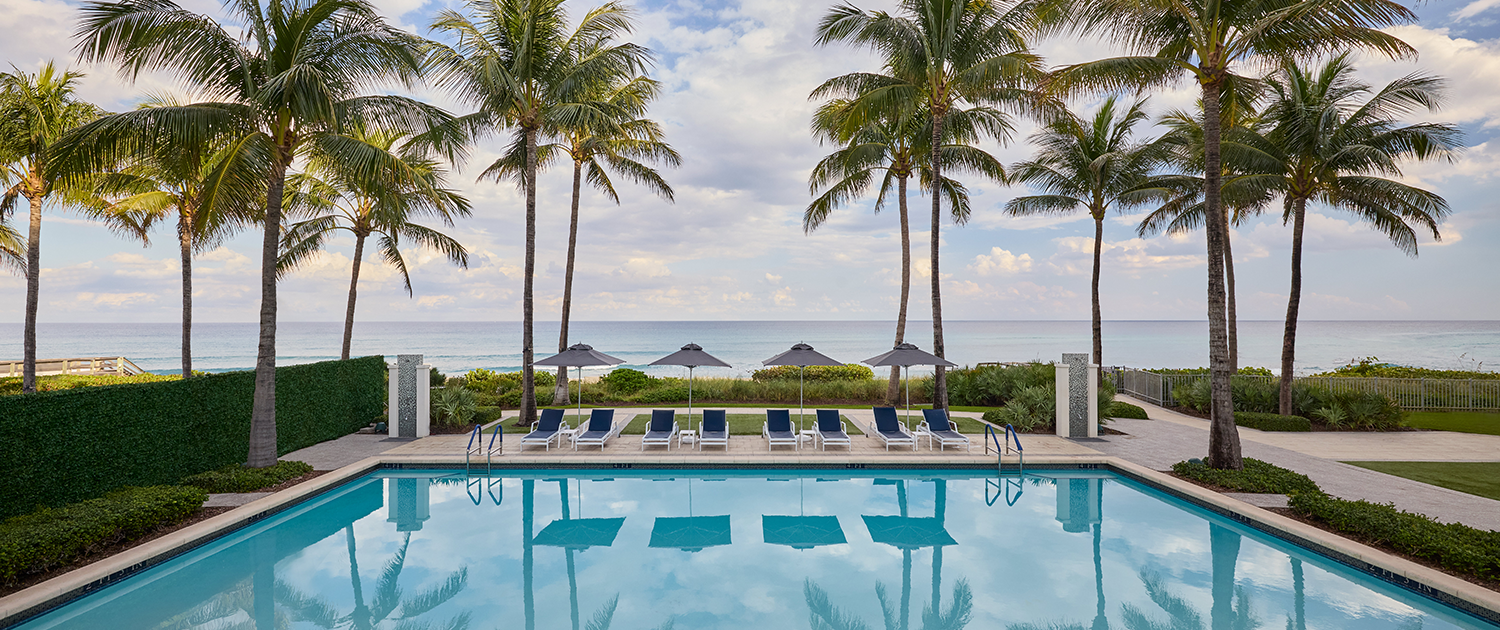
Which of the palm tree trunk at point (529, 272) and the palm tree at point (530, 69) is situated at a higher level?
the palm tree at point (530, 69)

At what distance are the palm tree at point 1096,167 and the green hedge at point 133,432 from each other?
18309mm

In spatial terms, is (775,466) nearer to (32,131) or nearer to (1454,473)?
(1454,473)

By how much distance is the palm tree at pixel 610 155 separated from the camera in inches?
641

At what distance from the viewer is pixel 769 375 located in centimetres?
2244

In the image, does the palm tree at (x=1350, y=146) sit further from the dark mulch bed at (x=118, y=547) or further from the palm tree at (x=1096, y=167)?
the dark mulch bed at (x=118, y=547)

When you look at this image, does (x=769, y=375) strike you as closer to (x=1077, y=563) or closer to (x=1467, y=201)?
(x=1077, y=563)

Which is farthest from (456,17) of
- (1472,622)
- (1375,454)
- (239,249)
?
(239,249)

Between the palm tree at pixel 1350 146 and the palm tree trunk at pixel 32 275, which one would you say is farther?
the palm tree trunk at pixel 32 275

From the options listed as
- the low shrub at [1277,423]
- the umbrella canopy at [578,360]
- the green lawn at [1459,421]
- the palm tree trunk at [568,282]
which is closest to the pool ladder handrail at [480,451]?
the umbrella canopy at [578,360]

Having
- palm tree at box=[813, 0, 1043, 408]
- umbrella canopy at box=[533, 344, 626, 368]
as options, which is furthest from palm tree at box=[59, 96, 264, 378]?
palm tree at box=[813, 0, 1043, 408]

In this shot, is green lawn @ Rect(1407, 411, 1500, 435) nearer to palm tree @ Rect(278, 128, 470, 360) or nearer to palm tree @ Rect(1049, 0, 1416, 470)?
palm tree @ Rect(1049, 0, 1416, 470)

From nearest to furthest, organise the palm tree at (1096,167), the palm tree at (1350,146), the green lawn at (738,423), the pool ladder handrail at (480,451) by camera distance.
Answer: the pool ladder handrail at (480,451)
the palm tree at (1350,146)
the green lawn at (738,423)
the palm tree at (1096,167)

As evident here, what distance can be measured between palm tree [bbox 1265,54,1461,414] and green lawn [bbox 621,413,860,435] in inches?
408

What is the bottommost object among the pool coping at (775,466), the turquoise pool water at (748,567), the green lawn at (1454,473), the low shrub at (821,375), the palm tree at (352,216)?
the turquoise pool water at (748,567)
